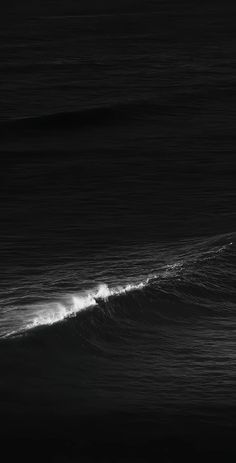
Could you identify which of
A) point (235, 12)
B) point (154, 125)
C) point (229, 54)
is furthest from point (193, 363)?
point (235, 12)

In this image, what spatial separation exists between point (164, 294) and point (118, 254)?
1130 centimetres

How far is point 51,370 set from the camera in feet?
190

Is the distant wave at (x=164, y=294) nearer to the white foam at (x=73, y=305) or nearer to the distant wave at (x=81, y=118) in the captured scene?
the white foam at (x=73, y=305)

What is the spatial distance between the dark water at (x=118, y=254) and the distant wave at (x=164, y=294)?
14 cm

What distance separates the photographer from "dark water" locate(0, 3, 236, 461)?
173 ft

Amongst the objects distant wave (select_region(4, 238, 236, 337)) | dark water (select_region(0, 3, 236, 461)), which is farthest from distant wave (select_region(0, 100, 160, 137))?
distant wave (select_region(4, 238, 236, 337))

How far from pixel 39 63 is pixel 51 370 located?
99797 millimetres

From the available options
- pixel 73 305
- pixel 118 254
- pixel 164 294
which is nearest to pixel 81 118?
pixel 118 254

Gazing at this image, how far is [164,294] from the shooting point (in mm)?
67000

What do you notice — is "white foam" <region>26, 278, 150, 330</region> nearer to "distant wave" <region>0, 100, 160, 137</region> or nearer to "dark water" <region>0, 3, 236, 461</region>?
"dark water" <region>0, 3, 236, 461</region>

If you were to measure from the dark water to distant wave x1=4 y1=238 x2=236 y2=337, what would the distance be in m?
0.14

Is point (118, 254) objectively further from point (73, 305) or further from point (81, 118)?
point (81, 118)

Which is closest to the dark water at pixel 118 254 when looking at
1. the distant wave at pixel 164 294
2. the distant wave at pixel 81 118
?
the distant wave at pixel 164 294

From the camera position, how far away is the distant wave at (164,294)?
6388 cm
